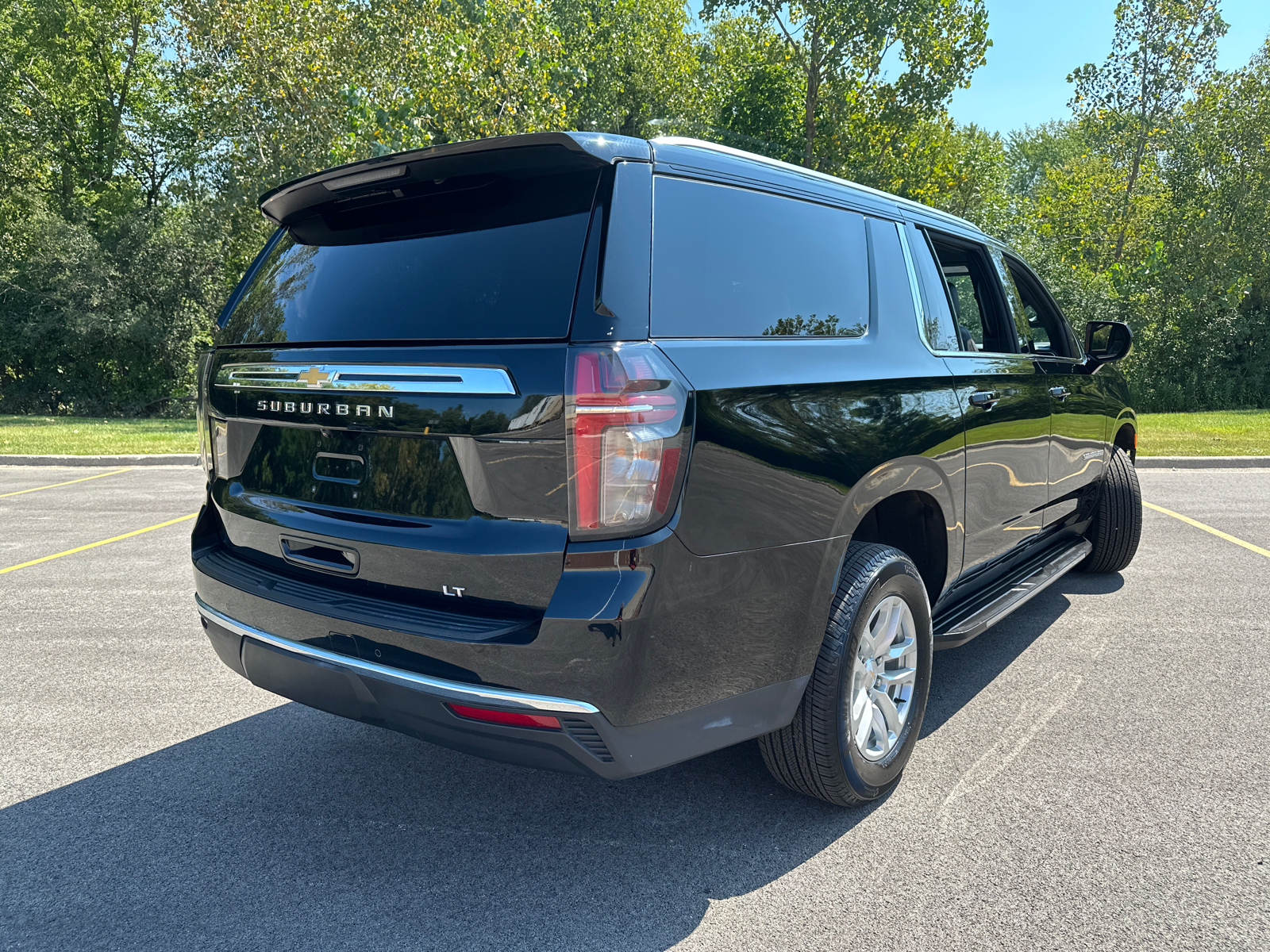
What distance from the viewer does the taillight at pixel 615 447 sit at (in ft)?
7.06

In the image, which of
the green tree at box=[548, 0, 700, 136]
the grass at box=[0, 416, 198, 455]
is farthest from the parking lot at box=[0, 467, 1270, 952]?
the green tree at box=[548, 0, 700, 136]

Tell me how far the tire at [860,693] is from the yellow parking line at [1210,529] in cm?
509

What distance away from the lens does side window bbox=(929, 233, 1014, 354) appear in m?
3.86

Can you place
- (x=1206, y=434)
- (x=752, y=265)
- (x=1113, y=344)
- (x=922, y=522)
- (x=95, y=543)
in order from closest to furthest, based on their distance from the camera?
(x=752, y=265) < (x=922, y=522) < (x=1113, y=344) < (x=95, y=543) < (x=1206, y=434)

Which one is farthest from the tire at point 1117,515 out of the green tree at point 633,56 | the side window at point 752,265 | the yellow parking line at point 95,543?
the green tree at point 633,56

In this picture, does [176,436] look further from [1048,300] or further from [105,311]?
[1048,300]

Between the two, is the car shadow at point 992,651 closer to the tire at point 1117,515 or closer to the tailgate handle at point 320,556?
the tire at point 1117,515

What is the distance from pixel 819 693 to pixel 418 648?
1160 millimetres

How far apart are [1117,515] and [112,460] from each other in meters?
12.5

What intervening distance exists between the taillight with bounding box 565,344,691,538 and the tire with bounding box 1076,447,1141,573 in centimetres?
444

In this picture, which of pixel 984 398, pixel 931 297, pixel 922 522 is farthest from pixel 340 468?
pixel 984 398

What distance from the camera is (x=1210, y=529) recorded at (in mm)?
7852

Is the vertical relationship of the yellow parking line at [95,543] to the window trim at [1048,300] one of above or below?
below

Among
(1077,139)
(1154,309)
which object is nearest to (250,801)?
(1154,309)
